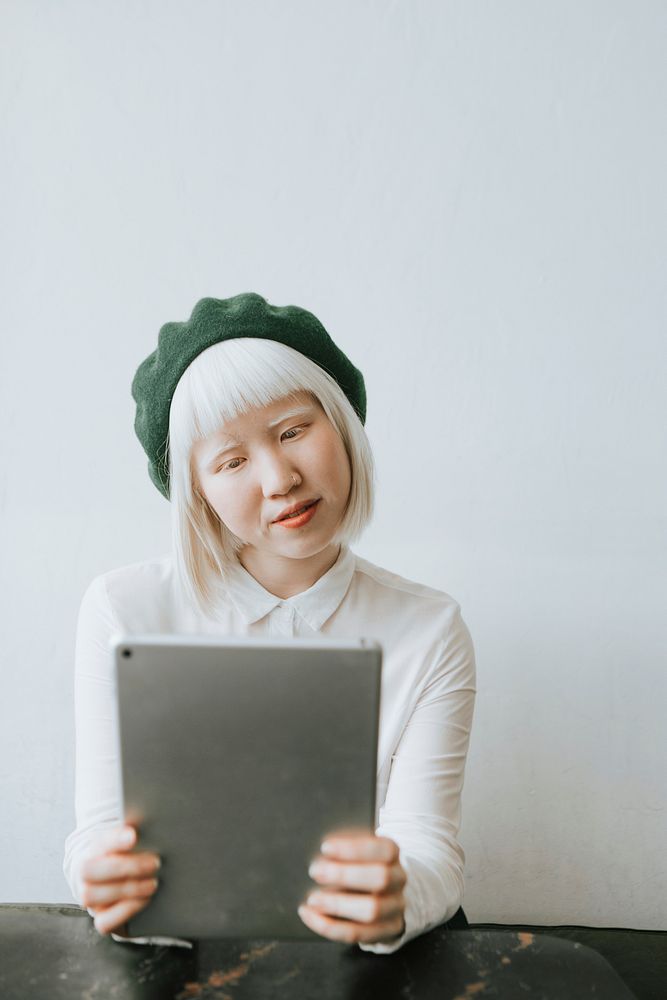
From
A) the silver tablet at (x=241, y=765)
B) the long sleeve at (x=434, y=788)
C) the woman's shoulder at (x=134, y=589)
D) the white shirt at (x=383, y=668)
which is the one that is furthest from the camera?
the woman's shoulder at (x=134, y=589)

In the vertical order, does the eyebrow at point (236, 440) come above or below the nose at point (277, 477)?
above

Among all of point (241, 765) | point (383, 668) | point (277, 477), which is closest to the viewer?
point (241, 765)

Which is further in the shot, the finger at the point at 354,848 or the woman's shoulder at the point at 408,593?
the woman's shoulder at the point at 408,593

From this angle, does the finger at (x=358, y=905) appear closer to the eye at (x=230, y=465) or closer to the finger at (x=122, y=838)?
the finger at (x=122, y=838)

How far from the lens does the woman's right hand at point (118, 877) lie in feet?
2.17

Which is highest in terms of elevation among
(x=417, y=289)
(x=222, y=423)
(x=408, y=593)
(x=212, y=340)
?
(x=417, y=289)

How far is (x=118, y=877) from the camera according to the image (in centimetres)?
67

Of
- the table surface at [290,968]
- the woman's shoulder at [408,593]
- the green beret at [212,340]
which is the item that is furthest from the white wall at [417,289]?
the table surface at [290,968]

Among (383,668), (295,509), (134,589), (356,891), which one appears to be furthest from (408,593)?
(356,891)

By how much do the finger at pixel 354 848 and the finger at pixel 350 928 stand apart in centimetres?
5

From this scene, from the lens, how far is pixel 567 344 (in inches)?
58.7

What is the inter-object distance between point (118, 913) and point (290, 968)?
0.50 ft

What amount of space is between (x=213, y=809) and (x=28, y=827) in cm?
114

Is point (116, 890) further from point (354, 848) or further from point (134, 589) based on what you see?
point (134, 589)
